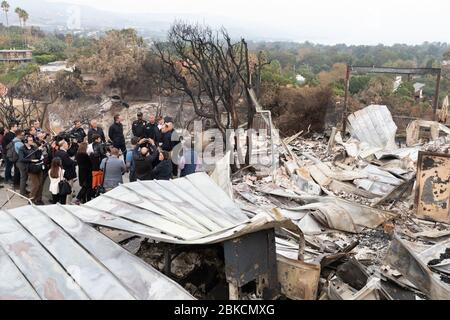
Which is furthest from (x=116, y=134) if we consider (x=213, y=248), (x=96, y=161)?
(x=213, y=248)

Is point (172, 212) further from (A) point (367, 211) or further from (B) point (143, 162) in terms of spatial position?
(A) point (367, 211)

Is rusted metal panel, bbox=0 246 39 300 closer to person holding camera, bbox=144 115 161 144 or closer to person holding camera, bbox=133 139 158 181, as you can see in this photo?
person holding camera, bbox=133 139 158 181

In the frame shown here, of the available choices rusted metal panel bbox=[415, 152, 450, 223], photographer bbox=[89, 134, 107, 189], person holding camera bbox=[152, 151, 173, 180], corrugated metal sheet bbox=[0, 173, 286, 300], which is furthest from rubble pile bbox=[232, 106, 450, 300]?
photographer bbox=[89, 134, 107, 189]

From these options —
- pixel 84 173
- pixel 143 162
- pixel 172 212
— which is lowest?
pixel 84 173

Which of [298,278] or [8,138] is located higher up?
[8,138]

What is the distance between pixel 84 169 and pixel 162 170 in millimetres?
1403

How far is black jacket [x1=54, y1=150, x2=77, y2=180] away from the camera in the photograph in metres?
7.26

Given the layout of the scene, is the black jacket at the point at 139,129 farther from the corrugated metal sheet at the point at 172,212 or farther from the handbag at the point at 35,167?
the corrugated metal sheet at the point at 172,212

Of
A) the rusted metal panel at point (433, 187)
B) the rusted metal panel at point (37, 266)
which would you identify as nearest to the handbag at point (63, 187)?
the rusted metal panel at point (37, 266)

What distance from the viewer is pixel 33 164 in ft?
24.3

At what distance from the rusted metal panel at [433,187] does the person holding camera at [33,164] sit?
6329mm
